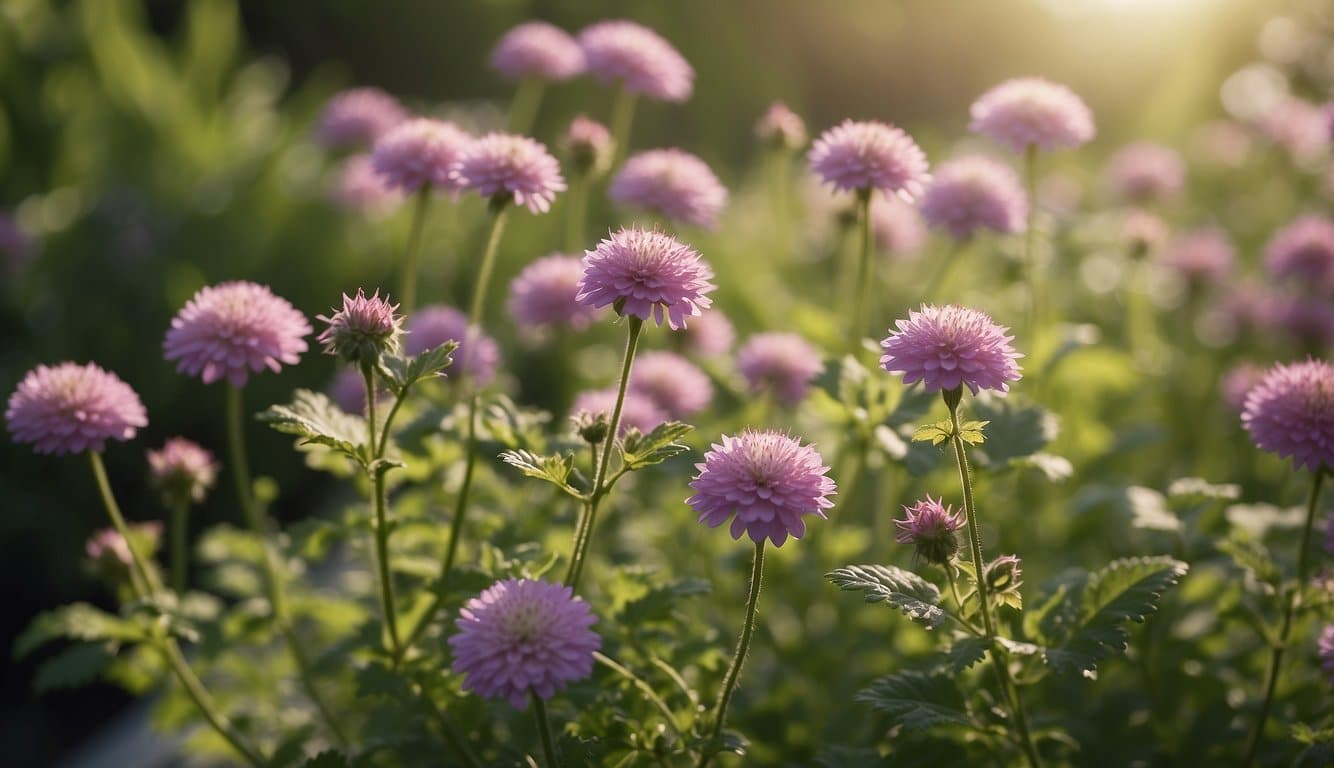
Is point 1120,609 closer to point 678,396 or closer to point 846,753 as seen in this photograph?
point 846,753

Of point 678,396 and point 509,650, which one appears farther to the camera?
point 678,396

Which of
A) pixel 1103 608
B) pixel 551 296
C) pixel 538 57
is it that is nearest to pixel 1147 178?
pixel 538 57

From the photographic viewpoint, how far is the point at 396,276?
406 cm

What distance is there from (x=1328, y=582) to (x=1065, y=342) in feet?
2.46

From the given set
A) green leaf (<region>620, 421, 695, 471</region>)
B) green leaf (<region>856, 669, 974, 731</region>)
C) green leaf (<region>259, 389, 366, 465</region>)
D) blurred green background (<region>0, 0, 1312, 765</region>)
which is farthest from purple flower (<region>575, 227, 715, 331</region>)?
blurred green background (<region>0, 0, 1312, 765</region>)

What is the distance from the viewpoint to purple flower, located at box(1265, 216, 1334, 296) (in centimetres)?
301

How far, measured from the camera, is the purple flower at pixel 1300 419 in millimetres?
1716

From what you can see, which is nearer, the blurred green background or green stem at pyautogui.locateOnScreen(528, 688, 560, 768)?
green stem at pyautogui.locateOnScreen(528, 688, 560, 768)

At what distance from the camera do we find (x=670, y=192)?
2291mm

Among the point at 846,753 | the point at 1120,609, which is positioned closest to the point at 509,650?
the point at 846,753

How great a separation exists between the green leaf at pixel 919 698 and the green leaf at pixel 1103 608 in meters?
0.16

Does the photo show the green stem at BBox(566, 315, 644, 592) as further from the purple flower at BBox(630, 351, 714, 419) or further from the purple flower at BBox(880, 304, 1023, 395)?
the purple flower at BBox(630, 351, 714, 419)

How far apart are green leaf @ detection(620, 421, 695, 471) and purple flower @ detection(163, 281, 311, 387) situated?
22.6 inches

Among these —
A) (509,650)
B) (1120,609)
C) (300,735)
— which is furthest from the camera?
(300,735)
